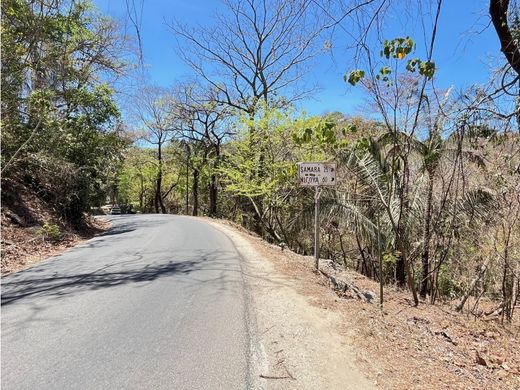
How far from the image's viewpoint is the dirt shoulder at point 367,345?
4703 millimetres

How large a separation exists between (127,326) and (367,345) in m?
3.24

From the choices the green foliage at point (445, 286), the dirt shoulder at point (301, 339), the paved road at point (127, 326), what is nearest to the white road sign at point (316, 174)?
the dirt shoulder at point (301, 339)

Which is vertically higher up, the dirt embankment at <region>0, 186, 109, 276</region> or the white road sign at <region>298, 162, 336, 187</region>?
the white road sign at <region>298, 162, 336, 187</region>

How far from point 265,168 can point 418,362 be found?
45.3 ft

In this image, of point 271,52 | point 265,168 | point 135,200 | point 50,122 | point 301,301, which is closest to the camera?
point 301,301

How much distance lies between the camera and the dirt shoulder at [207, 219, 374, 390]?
4559 millimetres

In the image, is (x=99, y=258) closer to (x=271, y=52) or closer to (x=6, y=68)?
(x=6, y=68)

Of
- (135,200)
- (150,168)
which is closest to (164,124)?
(150,168)

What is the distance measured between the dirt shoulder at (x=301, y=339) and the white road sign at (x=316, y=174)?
2225 millimetres

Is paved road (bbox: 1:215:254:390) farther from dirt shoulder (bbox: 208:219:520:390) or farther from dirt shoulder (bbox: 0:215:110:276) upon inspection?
dirt shoulder (bbox: 0:215:110:276)

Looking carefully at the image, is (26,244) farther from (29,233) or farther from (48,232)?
(48,232)

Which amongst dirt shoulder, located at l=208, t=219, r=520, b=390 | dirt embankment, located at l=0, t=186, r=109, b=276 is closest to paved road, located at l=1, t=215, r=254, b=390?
dirt shoulder, located at l=208, t=219, r=520, b=390

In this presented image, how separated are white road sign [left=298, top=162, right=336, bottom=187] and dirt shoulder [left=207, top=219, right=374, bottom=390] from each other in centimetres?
223

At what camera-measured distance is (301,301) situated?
25.3ft
